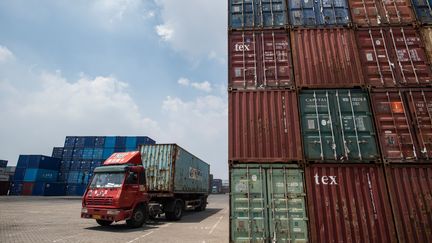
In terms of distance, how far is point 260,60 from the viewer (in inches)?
333

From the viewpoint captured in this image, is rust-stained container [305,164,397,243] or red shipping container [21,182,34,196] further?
red shipping container [21,182,34,196]

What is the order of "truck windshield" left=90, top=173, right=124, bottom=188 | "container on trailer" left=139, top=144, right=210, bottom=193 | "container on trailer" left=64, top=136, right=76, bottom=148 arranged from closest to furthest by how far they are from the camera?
1. "truck windshield" left=90, top=173, right=124, bottom=188
2. "container on trailer" left=139, top=144, right=210, bottom=193
3. "container on trailer" left=64, top=136, right=76, bottom=148

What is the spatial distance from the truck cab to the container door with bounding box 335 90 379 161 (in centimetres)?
961

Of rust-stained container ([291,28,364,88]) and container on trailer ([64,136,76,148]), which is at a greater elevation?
container on trailer ([64,136,76,148])

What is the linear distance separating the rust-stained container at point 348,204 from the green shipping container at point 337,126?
39cm

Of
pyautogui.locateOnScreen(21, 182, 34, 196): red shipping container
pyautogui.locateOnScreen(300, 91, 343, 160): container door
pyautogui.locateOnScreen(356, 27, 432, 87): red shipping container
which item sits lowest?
pyautogui.locateOnScreen(21, 182, 34, 196): red shipping container

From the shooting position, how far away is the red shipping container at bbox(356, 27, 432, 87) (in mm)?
7816

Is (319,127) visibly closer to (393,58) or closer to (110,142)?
(393,58)

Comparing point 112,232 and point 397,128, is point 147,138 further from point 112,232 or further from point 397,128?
point 397,128

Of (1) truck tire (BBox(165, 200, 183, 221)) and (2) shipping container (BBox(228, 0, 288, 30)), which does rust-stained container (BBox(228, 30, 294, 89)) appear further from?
(1) truck tire (BBox(165, 200, 183, 221))

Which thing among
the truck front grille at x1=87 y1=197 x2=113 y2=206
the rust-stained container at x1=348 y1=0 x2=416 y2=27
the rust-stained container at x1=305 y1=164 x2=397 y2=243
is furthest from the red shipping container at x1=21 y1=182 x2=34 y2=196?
the rust-stained container at x1=348 y1=0 x2=416 y2=27

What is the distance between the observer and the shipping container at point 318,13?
891 cm

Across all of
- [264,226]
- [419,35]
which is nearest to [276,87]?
[264,226]

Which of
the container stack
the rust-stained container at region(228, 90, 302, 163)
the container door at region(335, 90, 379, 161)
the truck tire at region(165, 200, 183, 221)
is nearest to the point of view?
the container door at region(335, 90, 379, 161)
